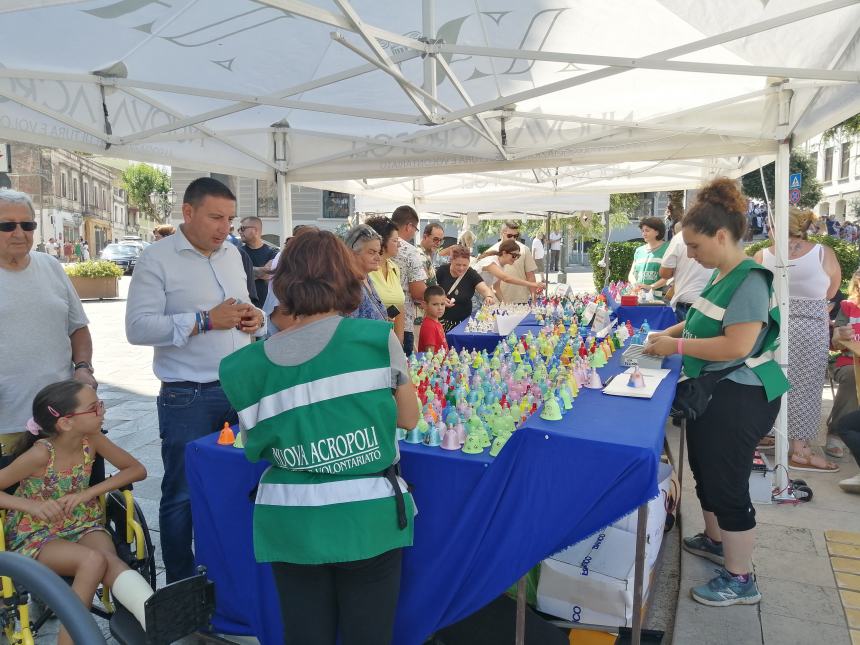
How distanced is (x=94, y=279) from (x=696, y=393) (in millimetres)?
16884

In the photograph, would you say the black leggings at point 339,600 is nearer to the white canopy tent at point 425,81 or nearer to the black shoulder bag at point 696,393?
the black shoulder bag at point 696,393

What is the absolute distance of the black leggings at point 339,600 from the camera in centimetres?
160

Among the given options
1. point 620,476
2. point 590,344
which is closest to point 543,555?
point 620,476

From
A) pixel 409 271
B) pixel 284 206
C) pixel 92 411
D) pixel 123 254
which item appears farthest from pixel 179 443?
pixel 123 254

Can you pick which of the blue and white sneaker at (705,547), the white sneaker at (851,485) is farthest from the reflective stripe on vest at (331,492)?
the white sneaker at (851,485)

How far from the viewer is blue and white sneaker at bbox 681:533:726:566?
3.11 metres

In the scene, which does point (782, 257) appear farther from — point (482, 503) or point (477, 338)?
point (482, 503)

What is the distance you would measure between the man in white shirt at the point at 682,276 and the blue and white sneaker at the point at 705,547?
2205 millimetres

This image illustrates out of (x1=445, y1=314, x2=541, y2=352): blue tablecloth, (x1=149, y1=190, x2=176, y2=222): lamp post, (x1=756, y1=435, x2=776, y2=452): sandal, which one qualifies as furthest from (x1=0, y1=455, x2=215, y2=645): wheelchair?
(x1=149, y1=190, x2=176, y2=222): lamp post

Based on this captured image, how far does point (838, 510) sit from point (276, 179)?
4997 mm

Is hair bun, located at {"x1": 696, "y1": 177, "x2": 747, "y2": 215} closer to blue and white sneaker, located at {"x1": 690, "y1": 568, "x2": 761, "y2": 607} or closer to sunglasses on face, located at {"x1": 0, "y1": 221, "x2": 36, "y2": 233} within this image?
blue and white sneaker, located at {"x1": 690, "y1": 568, "x2": 761, "y2": 607}

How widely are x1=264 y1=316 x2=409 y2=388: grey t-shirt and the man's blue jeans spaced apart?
1.18 metres

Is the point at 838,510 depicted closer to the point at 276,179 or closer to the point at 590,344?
the point at 590,344

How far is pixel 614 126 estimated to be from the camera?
450cm
